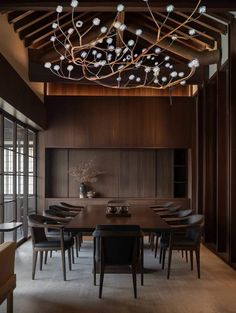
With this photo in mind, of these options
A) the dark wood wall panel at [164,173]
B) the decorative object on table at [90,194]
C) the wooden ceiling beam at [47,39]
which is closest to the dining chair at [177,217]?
the dark wood wall panel at [164,173]

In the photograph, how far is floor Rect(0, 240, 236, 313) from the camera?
4.20 metres

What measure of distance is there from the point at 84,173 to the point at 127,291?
5.38m

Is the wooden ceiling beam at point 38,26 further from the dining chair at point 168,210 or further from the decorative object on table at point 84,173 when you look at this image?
the dining chair at point 168,210

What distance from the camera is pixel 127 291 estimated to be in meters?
4.80

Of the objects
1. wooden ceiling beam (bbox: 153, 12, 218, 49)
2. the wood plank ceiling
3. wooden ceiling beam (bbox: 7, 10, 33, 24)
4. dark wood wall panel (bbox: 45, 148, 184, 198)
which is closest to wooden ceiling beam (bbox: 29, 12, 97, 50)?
the wood plank ceiling

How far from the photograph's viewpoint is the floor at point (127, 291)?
420 cm

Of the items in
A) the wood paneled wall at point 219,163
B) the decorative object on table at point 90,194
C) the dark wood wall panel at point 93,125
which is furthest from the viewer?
the decorative object on table at point 90,194

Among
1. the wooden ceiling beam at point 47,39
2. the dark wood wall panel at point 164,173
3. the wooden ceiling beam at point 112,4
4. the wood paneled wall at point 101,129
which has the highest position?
the wooden ceiling beam at point 47,39

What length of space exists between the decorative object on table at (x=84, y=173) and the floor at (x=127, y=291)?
11.8ft

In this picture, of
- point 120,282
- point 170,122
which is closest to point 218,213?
point 120,282

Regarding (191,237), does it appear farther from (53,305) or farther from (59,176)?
(59,176)

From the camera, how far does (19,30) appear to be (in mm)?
7039

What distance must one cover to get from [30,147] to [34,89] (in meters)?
1.49

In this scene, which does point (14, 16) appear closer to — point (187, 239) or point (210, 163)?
point (187, 239)
